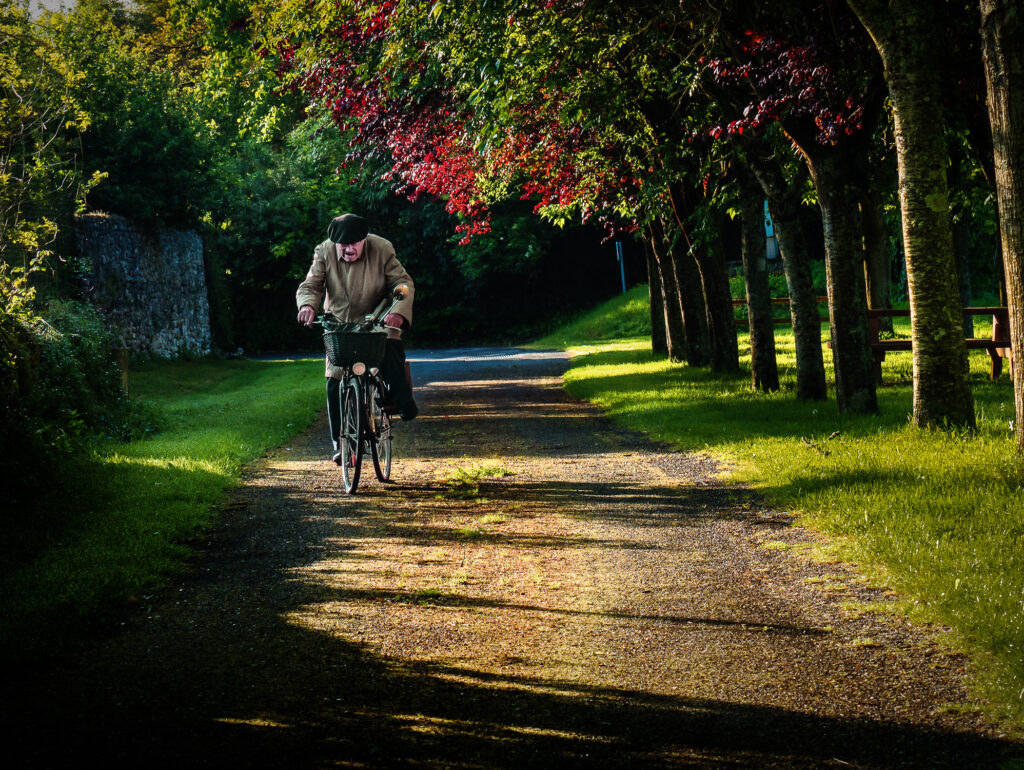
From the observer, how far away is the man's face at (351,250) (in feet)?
28.7

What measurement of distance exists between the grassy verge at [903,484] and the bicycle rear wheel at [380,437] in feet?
10.5

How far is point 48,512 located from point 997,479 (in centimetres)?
708

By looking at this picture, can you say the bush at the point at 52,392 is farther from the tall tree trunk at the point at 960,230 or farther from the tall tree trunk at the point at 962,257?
the tall tree trunk at the point at 962,257

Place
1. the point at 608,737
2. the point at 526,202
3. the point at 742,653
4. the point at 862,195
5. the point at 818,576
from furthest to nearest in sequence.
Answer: the point at 526,202 → the point at 862,195 → the point at 818,576 → the point at 742,653 → the point at 608,737

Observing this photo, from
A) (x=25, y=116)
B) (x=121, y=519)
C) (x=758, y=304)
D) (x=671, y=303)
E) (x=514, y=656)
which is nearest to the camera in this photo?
(x=514, y=656)

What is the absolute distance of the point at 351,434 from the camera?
344 inches

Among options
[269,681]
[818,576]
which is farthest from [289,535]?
[818,576]

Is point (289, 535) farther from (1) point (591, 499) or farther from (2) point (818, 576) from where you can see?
(2) point (818, 576)

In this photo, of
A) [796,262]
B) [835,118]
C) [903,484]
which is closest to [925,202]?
[835,118]

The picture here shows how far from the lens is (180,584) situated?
5.89m

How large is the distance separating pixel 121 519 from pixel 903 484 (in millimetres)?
5826

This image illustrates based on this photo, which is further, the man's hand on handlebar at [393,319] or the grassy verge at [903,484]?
the man's hand on handlebar at [393,319]

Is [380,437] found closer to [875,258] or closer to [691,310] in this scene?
[691,310]

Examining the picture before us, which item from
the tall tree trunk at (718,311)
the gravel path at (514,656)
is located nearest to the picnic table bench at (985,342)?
the tall tree trunk at (718,311)
